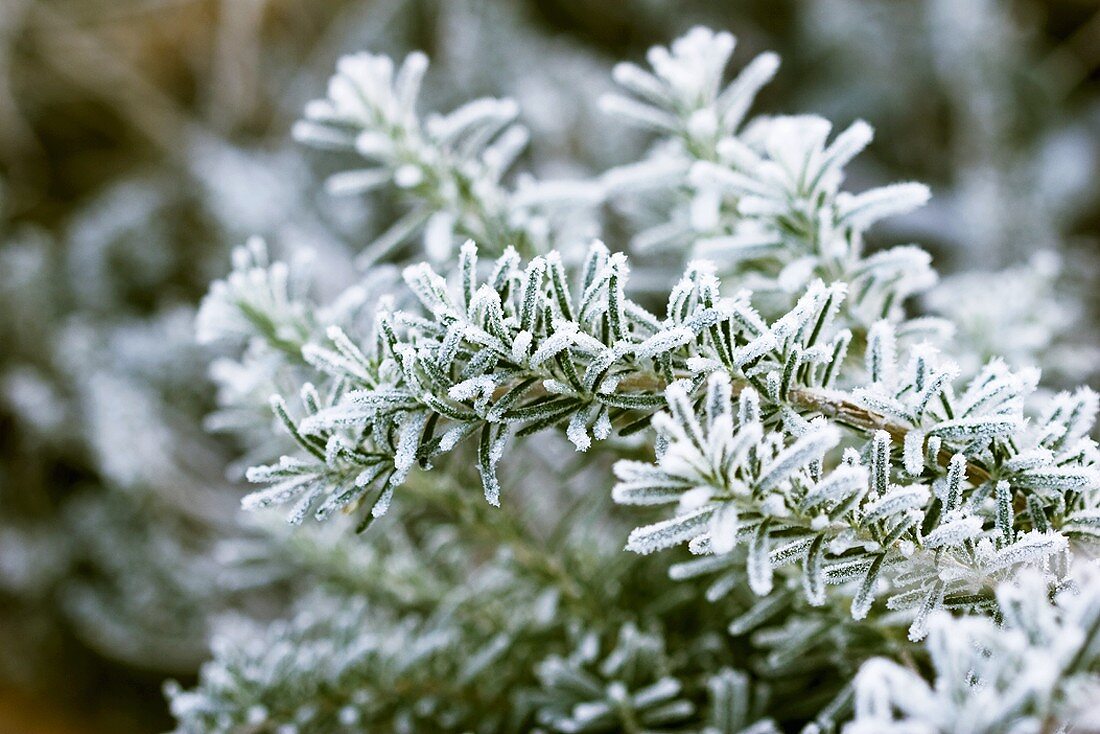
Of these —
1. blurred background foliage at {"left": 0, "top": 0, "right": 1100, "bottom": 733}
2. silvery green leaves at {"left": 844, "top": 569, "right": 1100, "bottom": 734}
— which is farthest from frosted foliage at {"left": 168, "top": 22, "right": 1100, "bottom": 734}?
blurred background foliage at {"left": 0, "top": 0, "right": 1100, "bottom": 733}

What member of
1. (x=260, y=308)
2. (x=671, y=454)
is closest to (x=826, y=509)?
(x=671, y=454)

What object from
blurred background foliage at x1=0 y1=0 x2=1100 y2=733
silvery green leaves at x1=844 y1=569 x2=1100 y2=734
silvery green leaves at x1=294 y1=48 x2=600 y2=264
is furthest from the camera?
blurred background foliage at x1=0 y1=0 x2=1100 y2=733

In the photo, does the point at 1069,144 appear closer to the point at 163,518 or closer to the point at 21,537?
the point at 163,518

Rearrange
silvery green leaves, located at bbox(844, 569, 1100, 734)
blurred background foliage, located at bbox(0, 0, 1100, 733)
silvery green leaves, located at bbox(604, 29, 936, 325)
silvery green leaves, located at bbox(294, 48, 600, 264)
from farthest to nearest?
blurred background foliage, located at bbox(0, 0, 1100, 733)
silvery green leaves, located at bbox(294, 48, 600, 264)
silvery green leaves, located at bbox(604, 29, 936, 325)
silvery green leaves, located at bbox(844, 569, 1100, 734)

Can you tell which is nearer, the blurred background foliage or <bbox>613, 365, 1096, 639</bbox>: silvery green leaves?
<bbox>613, 365, 1096, 639</bbox>: silvery green leaves

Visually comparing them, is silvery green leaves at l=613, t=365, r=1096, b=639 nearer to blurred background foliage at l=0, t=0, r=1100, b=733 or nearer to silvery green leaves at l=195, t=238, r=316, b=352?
silvery green leaves at l=195, t=238, r=316, b=352

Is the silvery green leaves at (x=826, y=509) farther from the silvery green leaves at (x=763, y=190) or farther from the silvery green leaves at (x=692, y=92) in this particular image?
the silvery green leaves at (x=692, y=92)

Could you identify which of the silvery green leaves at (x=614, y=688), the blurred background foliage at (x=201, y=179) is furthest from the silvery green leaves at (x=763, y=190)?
the blurred background foliage at (x=201, y=179)

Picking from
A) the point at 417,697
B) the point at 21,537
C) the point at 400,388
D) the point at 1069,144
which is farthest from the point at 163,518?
the point at 1069,144
